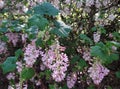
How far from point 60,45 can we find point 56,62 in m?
0.58

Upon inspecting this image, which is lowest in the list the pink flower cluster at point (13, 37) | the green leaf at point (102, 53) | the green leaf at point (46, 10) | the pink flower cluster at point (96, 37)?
the pink flower cluster at point (13, 37)

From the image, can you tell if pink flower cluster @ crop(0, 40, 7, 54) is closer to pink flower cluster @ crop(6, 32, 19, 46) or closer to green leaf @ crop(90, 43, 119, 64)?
pink flower cluster @ crop(6, 32, 19, 46)

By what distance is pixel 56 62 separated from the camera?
9.36 feet

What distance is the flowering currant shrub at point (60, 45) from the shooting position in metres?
2.86

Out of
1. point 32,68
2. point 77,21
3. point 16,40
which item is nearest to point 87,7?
point 77,21

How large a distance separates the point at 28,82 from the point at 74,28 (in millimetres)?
797

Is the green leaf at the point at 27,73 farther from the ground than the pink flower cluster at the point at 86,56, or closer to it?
closer to it

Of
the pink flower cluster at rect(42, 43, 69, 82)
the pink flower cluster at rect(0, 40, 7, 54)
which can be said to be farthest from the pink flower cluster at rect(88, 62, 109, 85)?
the pink flower cluster at rect(0, 40, 7, 54)

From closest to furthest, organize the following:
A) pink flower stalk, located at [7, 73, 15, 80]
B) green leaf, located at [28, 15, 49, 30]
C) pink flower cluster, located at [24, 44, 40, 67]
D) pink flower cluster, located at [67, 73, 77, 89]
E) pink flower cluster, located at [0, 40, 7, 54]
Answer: green leaf, located at [28, 15, 49, 30]
pink flower cluster, located at [24, 44, 40, 67]
pink flower cluster, located at [67, 73, 77, 89]
pink flower stalk, located at [7, 73, 15, 80]
pink flower cluster, located at [0, 40, 7, 54]

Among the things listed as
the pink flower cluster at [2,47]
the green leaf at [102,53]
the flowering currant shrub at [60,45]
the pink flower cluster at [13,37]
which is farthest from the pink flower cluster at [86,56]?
the pink flower cluster at [2,47]

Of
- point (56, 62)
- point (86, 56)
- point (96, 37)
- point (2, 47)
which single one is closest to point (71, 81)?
point (86, 56)

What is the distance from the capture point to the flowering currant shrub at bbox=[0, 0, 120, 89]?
2.86 m

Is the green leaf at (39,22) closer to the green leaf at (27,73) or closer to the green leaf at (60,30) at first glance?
the green leaf at (60,30)

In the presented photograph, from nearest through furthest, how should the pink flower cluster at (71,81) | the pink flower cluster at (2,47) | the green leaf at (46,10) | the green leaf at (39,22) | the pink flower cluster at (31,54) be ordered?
the green leaf at (39,22) < the green leaf at (46,10) < the pink flower cluster at (31,54) < the pink flower cluster at (71,81) < the pink flower cluster at (2,47)
